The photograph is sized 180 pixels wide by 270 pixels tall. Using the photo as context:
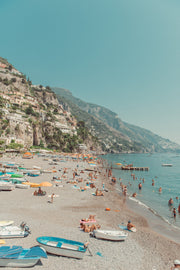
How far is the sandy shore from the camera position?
9.04m

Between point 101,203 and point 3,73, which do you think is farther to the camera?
point 3,73

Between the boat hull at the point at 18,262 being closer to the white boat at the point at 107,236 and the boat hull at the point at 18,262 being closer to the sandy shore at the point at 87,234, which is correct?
the sandy shore at the point at 87,234

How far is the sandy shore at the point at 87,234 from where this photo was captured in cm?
904

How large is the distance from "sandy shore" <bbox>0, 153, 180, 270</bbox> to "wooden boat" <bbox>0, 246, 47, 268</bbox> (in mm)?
482

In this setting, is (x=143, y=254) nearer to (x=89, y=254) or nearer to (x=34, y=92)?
(x=89, y=254)

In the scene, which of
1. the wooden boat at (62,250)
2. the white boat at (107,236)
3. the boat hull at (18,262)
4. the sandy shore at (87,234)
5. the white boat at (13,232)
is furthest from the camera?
the white boat at (107,236)

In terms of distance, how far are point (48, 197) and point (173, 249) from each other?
14117 millimetres

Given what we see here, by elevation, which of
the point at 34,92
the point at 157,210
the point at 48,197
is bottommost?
the point at 157,210

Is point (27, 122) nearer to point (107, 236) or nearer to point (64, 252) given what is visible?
point (107, 236)

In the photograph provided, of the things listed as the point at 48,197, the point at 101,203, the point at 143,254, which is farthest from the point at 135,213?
the point at 48,197

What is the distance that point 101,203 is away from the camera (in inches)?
821

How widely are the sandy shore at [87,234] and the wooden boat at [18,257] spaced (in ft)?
1.58

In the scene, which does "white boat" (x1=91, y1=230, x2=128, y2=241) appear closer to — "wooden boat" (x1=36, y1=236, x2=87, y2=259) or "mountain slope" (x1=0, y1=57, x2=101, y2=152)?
"wooden boat" (x1=36, y1=236, x2=87, y2=259)

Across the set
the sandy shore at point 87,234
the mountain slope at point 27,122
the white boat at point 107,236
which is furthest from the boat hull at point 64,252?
the mountain slope at point 27,122
